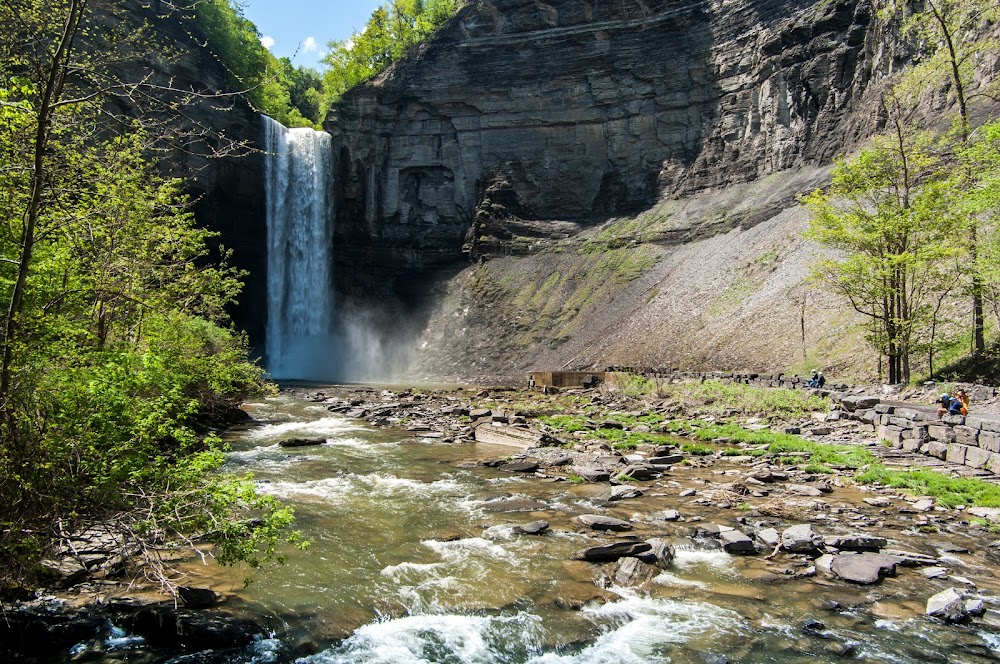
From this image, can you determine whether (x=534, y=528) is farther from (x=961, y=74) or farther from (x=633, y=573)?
(x=961, y=74)

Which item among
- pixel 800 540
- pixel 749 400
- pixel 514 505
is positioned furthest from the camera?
pixel 749 400

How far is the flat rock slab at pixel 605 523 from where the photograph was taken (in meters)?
9.61

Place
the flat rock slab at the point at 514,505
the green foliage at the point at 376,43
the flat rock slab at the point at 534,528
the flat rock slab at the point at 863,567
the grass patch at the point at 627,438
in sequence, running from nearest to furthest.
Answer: the flat rock slab at the point at 863,567 < the flat rock slab at the point at 534,528 < the flat rock slab at the point at 514,505 < the grass patch at the point at 627,438 < the green foliage at the point at 376,43

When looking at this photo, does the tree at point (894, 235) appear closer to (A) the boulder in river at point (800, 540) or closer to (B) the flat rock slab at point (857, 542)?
(B) the flat rock slab at point (857, 542)

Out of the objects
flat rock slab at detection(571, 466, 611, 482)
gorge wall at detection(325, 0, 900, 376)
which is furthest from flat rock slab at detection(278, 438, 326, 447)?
gorge wall at detection(325, 0, 900, 376)

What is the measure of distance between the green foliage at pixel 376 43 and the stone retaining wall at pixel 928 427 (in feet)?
226

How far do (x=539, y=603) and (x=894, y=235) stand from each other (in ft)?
67.0

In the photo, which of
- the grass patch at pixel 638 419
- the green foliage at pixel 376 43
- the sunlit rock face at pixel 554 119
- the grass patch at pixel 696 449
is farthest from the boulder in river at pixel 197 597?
the green foliage at pixel 376 43

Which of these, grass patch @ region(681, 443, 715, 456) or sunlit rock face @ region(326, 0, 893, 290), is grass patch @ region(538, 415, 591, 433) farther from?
sunlit rock face @ region(326, 0, 893, 290)

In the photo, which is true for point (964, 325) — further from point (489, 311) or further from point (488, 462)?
point (489, 311)

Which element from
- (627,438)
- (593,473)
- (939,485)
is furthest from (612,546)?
(627,438)

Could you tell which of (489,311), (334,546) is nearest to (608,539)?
(334,546)

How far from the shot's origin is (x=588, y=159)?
57.4 m

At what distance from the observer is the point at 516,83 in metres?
59.4
